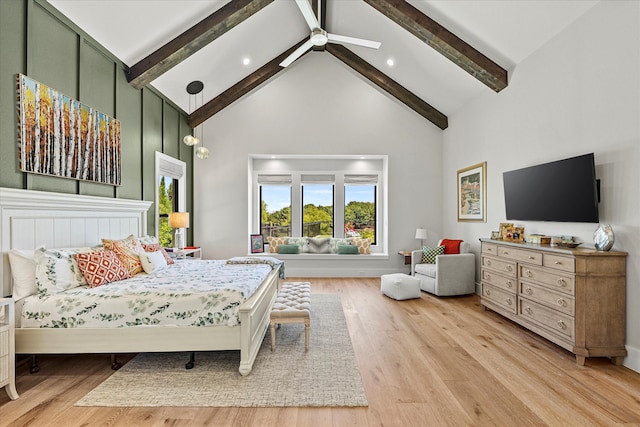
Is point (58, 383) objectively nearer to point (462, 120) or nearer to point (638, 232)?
point (638, 232)

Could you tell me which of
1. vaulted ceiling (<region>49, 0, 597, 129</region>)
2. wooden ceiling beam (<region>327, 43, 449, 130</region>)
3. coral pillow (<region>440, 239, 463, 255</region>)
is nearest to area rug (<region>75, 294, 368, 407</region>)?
coral pillow (<region>440, 239, 463, 255</region>)

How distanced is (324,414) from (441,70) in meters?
5.03

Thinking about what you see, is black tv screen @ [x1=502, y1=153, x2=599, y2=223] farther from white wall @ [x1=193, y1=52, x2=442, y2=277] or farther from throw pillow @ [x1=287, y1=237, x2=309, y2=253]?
throw pillow @ [x1=287, y1=237, x2=309, y2=253]

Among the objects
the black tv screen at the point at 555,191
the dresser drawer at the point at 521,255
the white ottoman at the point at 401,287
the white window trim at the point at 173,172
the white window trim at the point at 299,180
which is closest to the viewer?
the black tv screen at the point at 555,191

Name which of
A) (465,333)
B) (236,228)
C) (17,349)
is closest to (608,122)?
(465,333)

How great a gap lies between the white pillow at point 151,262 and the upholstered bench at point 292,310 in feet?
4.49

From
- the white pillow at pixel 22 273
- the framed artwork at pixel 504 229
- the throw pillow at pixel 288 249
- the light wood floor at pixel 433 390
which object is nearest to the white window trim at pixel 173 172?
the throw pillow at pixel 288 249

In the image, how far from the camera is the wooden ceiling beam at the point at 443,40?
4.38m

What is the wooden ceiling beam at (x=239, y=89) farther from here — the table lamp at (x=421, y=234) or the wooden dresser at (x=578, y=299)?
the wooden dresser at (x=578, y=299)

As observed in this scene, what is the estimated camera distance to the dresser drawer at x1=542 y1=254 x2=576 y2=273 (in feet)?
9.49

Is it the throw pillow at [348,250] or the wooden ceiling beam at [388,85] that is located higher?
the wooden ceiling beam at [388,85]

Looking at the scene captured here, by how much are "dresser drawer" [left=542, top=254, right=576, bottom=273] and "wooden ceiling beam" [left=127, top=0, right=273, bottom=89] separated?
4473mm

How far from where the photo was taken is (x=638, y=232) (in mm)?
2746

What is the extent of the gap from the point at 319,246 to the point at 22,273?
4.92 metres
